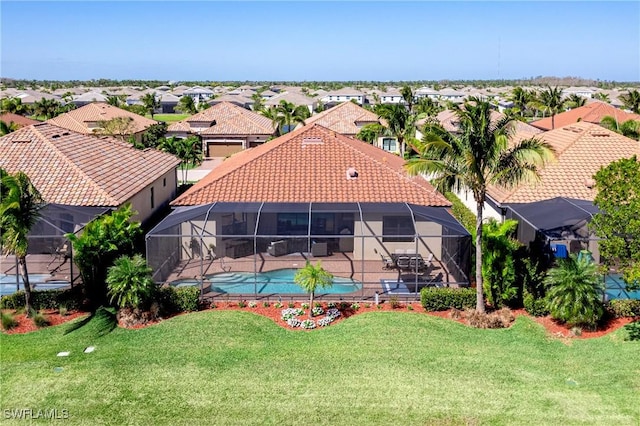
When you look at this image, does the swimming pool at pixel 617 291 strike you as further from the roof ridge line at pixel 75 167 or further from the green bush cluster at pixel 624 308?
the roof ridge line at pixel 75 167

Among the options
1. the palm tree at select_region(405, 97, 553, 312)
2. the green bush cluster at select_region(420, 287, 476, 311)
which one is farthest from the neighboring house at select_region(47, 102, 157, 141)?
the palm tree at select_region(405, 97, 553, 312)

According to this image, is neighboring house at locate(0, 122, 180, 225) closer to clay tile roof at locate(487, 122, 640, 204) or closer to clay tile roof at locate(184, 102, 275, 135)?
clay tile roof at locate(487, 122, 640, 204)

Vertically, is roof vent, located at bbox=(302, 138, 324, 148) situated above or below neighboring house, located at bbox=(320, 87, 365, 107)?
below

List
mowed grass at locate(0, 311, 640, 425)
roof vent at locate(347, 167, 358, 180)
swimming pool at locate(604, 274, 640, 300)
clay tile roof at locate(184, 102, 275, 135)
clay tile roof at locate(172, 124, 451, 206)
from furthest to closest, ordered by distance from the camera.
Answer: clay tile roof at locate(184, 102, 275, 135)
roof vent at locate(347, 167, 358, 180)
clay tile roof at locate(172, 124, 451, 206)
swimming pool at locate(604, 274, 640, 300)
mowed grass at locate(0, 311, 640, 425)

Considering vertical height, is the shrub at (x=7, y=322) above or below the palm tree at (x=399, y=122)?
below

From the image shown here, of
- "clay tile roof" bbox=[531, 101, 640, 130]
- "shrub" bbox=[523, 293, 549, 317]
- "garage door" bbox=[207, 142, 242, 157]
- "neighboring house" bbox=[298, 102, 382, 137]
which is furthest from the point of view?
"garage door" bbox=[207, 142, 242, 157]

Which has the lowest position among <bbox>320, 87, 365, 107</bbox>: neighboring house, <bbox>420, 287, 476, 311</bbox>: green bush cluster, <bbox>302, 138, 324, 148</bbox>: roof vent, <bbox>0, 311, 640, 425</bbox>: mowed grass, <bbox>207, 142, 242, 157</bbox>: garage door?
<bbox>0, 311, 640, 425</bbox>: mowed grass

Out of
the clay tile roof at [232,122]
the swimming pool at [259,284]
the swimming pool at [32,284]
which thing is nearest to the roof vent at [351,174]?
the swimming pool at [259,284]
